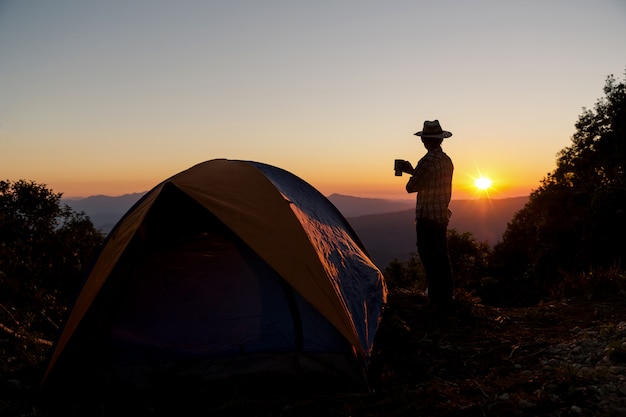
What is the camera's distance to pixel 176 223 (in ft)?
18.2

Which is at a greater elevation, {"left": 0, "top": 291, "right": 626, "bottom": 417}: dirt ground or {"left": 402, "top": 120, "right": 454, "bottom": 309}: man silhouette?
{"left": 402, "top": 120, "right": 454, "bottom": 309}: man silhouette

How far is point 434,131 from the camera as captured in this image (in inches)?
244

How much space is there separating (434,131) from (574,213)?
16.6m

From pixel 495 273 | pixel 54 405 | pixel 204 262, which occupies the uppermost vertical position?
pixel 204 262

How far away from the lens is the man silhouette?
616cm

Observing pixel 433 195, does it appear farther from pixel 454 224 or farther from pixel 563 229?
pixel 454 224

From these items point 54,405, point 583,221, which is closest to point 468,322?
point 54,405

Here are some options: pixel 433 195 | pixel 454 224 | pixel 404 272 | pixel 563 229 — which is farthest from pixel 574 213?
pixel 454 224

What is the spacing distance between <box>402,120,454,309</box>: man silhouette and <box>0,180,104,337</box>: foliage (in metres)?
5.71

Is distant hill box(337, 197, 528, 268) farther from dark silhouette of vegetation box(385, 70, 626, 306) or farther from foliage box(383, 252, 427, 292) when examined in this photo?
foliage box(383, 252, 427, 292)

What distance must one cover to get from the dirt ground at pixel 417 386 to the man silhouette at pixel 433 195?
84 centimetres

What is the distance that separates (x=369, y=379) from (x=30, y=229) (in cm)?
1185

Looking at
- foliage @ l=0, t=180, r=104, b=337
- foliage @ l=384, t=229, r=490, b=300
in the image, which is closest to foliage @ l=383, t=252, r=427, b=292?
foliage @ l=384, t=229, r=490, b=300

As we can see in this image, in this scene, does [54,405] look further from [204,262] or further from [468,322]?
[468,322]
